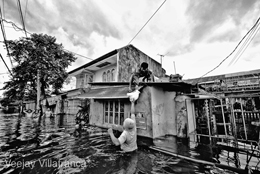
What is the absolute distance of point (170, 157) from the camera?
12.1ft

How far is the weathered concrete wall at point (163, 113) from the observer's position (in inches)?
231

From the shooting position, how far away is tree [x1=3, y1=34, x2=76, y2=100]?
1723 centimetres

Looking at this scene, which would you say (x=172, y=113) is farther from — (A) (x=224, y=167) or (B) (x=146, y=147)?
(A) (x=224, y=167)

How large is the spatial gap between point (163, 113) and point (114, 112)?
334cm

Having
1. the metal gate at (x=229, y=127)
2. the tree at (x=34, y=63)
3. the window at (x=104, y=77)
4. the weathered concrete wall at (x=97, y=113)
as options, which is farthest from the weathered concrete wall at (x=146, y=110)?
the tree at (x=34, y=63)

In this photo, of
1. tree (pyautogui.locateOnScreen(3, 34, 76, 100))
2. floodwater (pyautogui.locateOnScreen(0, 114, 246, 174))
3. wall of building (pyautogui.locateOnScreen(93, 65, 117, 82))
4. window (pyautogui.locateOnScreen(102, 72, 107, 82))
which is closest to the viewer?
floodwater (pyautogui.locateOnScreen(0, 114, 246, 174))

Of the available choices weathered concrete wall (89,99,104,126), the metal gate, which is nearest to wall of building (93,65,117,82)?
weathered concrete wall (89,99,104,126)

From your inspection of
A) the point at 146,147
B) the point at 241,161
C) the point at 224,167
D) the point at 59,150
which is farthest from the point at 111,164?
the point at 241,161

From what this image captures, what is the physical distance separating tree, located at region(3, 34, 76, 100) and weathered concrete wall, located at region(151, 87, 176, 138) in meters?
17.8

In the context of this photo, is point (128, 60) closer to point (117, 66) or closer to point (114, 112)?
point (117, 66)

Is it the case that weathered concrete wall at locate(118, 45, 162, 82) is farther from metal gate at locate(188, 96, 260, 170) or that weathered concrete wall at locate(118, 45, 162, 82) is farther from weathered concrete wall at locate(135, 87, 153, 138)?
metal gate at locate(188, 96, 260, 170)

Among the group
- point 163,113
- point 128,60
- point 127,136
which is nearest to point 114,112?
point 163,113

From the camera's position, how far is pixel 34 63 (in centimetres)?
1755

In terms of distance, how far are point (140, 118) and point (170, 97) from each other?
223 centimetres
